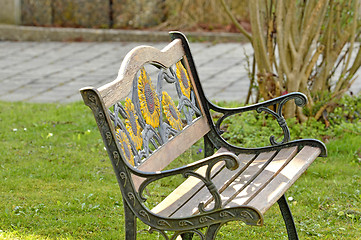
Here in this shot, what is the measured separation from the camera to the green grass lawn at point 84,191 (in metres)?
3.77

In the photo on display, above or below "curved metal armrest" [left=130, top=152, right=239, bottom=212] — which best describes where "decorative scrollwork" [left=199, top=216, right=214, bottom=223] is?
below

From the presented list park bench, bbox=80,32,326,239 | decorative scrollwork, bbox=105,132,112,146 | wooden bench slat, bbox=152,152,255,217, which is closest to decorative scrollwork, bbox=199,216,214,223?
park bench, bbox=80,32,326,239

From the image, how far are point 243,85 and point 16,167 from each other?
3.55 metres

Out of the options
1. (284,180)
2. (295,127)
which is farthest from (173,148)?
(295,127)

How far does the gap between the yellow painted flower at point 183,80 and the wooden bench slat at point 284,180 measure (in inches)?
28.3

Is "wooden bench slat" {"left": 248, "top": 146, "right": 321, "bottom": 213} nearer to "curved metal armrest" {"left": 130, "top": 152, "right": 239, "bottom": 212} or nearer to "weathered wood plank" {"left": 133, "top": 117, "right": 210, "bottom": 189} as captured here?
"curved metal armrest" {"left": 130, "top": 152, "right": 239, "bottom": 212}

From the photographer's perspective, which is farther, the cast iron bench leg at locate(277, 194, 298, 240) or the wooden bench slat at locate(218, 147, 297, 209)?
the cast iron bench leg at locate(277, 194, 298, 240)

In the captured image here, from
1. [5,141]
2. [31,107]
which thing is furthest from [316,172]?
[31,107]

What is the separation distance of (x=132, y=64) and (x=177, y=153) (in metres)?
0.59

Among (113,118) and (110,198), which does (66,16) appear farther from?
(113,118)

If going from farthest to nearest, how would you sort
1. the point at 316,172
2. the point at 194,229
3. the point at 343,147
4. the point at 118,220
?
1. the point at 343,147
2. the point at 316,172
3. the point at 118,220
4. the point at 194,229

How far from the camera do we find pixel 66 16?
11461 millimetres

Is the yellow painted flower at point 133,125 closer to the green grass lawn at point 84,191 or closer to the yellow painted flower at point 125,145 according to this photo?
the yellow painted flower at point 125,145

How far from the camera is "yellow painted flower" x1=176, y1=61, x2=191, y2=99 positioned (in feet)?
11.7
